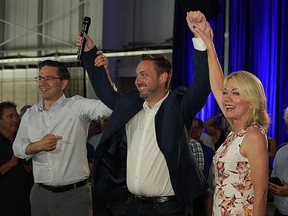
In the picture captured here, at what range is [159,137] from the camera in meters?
2.67

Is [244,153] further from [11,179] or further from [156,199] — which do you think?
[11,179]

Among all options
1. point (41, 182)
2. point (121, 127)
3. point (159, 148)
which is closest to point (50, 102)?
point (41, 182)

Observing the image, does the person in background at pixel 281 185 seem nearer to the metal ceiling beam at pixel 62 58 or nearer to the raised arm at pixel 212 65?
the raised arm at pixel 212 65

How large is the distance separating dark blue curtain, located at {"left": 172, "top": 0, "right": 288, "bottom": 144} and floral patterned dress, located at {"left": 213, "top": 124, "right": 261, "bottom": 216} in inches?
212

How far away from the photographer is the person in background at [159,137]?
2.62 m

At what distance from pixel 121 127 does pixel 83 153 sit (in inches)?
30.7

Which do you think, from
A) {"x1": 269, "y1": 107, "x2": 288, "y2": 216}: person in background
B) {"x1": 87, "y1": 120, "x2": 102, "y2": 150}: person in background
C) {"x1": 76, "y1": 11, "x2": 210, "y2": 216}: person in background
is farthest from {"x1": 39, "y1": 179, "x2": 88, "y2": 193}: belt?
{"x1": 87, "y1": 120, "x2": 102, "y2": 150}: person in background

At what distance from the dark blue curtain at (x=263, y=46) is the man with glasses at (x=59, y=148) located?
4664 millimetres

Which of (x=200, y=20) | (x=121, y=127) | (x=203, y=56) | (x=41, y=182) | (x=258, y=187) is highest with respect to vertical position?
(x=200, y=20)

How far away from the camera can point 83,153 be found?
11.5ft

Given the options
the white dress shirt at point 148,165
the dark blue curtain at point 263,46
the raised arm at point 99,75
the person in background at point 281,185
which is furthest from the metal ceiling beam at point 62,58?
the white dress shirt at point 148,165

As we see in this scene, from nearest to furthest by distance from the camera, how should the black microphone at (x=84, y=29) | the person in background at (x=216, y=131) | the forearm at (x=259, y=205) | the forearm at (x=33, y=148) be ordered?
1. the forearm at (x=259, y=205)
2. the black microphone at (x=84, y=29)
3. the forearm at (x=33, y=148)
4. the person in background at (x=216, y=131)

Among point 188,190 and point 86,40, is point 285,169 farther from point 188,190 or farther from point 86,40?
point 86,40

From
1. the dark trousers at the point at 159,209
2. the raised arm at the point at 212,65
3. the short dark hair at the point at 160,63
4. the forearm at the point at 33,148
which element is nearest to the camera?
the raised arm at the point at 212,65
